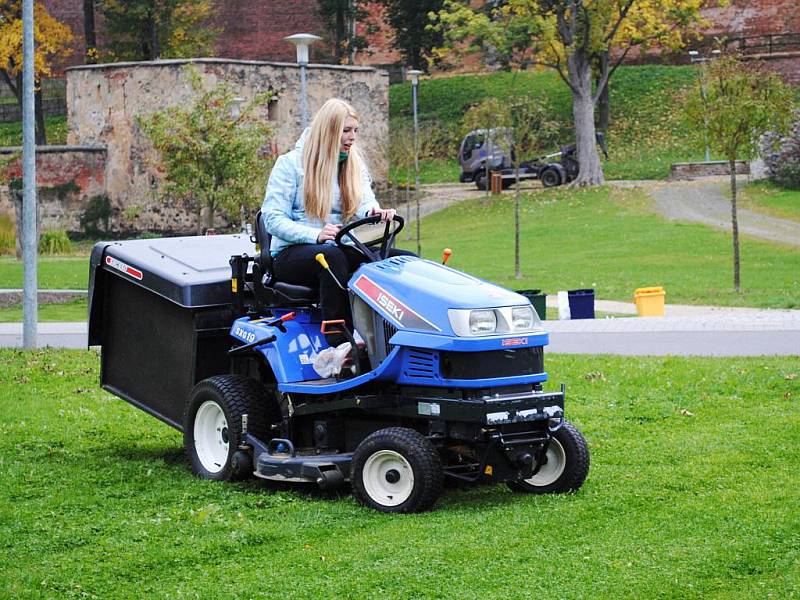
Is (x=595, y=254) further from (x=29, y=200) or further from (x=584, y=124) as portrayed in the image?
(x=29, y=200)

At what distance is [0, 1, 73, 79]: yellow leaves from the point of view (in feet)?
Result: 182

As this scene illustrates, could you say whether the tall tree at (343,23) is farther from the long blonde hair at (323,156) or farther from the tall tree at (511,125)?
the long blonde hair at (323,156)

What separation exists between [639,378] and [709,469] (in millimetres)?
3710

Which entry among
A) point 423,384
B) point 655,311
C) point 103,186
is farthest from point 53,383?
point 103,186

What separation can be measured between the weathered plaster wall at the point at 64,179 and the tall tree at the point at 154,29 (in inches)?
414

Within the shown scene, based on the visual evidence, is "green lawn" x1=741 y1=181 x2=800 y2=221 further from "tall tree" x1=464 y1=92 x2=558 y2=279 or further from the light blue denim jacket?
the light blue denim jacket

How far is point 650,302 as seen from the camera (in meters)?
20.9

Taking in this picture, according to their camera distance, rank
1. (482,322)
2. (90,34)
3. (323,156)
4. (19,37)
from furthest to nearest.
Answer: (90,34), (19,37), (323,156), (482,322)

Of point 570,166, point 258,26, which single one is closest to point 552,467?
point 570,166

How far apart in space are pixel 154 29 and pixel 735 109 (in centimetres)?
3784

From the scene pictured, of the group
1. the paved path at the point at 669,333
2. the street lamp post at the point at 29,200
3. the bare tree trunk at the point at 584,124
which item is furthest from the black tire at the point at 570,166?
the street lamp post at the point at 29,200

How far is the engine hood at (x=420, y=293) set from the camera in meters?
7.61

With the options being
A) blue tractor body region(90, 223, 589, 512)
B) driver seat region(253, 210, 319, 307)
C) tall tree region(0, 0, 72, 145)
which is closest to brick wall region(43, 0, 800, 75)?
tall tree region(0, 0, 72, 145)

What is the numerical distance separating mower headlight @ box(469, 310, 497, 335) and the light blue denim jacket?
1.11 meters
